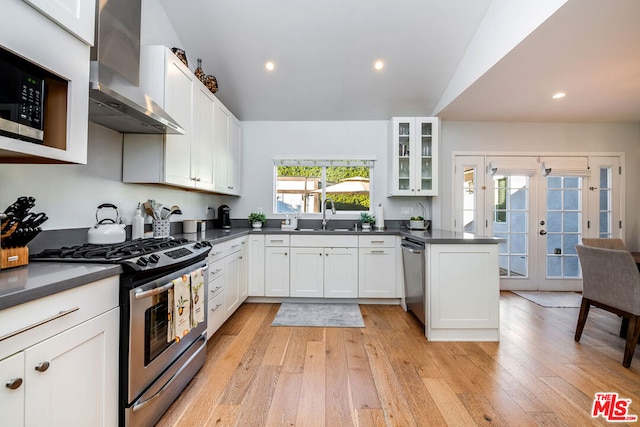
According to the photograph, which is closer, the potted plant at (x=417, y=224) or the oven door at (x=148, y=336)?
the oven door at (x=148, y=336)

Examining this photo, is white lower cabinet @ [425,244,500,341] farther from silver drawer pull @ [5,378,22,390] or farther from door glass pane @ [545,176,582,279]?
silver drawer pull @ [5,378,22,390]

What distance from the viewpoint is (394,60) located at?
342 centimetres

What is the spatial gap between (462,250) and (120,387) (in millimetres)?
2592

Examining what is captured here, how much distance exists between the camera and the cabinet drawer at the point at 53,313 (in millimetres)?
871

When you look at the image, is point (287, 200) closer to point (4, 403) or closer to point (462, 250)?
point (462, 250)

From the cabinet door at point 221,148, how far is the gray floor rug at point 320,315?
1.58 m

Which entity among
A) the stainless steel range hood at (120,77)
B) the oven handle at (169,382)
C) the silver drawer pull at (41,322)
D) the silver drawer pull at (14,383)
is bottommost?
the oven handle at (169,382)

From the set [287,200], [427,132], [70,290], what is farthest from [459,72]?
[70,290]

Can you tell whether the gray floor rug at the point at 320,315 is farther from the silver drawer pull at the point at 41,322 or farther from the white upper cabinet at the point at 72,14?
the white upper cabinet at the point at 72,14

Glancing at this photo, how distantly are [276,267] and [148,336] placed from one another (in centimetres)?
215

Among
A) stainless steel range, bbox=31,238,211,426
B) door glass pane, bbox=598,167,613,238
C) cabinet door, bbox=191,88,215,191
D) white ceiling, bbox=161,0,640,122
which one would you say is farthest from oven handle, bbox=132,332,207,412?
door glass pane, bbox=598,167,613,238

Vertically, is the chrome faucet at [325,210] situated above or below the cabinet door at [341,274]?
above

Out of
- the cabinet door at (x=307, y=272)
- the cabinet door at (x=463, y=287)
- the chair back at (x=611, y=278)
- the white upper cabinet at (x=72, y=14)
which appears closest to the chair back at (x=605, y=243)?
the chair back at (x=611, y=278)

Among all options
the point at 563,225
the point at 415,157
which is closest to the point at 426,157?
the point at 415,157
